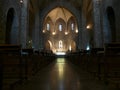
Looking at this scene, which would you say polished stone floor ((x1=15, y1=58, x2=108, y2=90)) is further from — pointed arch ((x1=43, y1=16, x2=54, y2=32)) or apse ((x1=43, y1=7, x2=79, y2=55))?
pointed arch ((x1=43, y1=16, x2=54, y2=32))

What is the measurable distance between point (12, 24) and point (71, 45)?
24.2m

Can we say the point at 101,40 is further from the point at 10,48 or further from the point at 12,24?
the point at 10,48

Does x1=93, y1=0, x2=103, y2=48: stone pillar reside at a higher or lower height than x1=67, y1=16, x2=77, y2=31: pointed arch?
lower

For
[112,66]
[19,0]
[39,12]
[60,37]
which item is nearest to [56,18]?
[60,37]

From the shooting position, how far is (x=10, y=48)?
5.77 meters

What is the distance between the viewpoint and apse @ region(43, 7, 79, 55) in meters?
38.9

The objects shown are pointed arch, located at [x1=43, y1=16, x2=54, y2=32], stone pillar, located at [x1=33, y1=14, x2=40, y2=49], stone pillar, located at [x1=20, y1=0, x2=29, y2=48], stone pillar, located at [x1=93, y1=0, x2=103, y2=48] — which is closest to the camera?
stone pillar, located at [x1=93, y1=0, x2=103, y2=48]

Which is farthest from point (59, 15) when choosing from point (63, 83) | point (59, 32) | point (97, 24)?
point (63, 83)

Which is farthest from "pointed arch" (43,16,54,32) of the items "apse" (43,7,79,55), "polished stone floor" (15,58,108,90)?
"polished stone floor" (15,58,108,90)

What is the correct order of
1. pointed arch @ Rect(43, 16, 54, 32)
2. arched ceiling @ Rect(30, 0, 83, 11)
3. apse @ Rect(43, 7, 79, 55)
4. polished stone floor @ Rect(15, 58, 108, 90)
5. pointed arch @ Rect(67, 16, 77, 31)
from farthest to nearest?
1. pointed arch @ Rect(43, 16, 54, 32)
2. apse @ Rect(43, 7, 79, 55)
3. pointed arch @ Rect(67, 16, 77, 31)
4. arched ceiling @ Rect(30, 0, 83, 11)
5. polished stone floor @ Rect(15, 58, 108, 90)

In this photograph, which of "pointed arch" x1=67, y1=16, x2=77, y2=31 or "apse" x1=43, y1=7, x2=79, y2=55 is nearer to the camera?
"pointed arch" x1=67, y1=16, x2=77, y2=31

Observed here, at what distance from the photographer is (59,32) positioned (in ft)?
137

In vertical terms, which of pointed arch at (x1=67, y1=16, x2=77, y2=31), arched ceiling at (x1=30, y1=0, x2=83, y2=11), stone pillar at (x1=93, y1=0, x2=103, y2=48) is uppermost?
arched ceiling at (x1=30, y1=0, x2=83, y2=11)

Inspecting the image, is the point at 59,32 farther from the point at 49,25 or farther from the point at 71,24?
the point at 71,24
